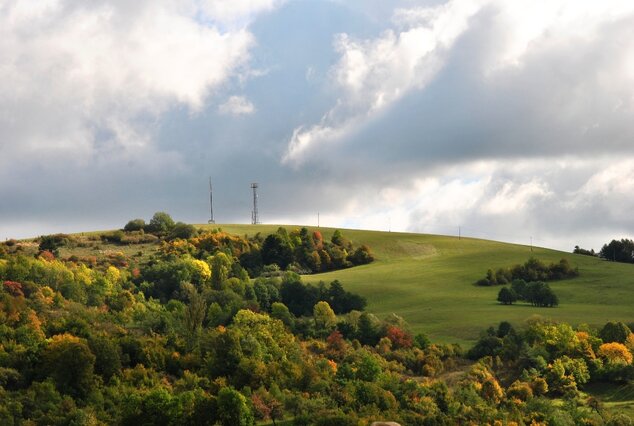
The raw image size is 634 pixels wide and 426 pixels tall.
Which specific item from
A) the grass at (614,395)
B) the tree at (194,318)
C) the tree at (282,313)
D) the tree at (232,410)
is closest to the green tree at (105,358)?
the tree at (194,318)

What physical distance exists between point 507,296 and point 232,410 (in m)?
85.1

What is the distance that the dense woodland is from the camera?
105500 millimetres

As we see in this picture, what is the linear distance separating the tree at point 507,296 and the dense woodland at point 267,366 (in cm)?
2923

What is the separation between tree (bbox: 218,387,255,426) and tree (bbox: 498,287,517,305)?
82.8 meters

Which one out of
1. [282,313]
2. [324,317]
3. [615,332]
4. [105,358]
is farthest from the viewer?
[282,313]

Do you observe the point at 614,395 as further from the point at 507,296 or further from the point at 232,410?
the point at 507,296

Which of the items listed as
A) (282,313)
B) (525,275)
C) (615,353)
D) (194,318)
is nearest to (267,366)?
(194,318)

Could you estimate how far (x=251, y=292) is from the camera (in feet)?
592

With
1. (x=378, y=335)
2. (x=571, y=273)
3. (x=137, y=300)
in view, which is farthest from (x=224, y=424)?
(x=571, y=273)

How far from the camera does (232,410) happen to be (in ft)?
340

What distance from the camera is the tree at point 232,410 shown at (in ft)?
338

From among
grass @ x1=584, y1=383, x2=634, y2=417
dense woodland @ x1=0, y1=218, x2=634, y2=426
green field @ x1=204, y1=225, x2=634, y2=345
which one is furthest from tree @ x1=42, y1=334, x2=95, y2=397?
grass @ x1=584, y1=383, x2=634, y2=417

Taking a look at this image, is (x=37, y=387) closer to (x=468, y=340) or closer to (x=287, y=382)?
(x=287, y=382)

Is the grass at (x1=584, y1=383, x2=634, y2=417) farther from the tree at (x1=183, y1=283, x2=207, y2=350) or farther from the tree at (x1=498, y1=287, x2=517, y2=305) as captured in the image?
the tree at (x1=183, y1=283, x2=207, y2=350)
